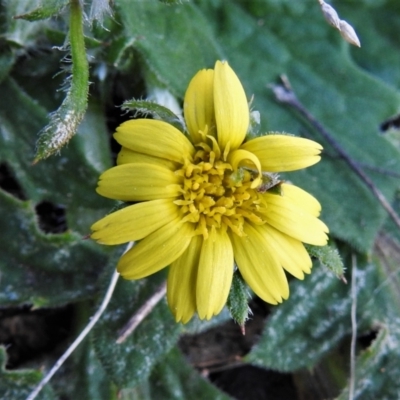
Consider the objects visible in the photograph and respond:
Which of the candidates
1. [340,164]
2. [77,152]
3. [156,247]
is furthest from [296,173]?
[156,247]

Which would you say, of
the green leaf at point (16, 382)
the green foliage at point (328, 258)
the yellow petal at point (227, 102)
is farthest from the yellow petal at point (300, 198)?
the green leaf at point (16, 382)

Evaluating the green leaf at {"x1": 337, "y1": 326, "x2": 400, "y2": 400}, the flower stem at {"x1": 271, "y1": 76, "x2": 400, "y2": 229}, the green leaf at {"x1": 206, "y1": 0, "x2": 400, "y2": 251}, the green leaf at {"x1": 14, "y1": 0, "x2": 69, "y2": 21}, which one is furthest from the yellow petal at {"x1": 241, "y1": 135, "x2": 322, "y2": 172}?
the green leaf at {"x1": 337, "y1": 326, "x2": 400, "y2": 400}

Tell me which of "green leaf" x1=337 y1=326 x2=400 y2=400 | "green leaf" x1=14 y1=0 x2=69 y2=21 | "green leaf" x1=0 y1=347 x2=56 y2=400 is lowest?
"green leaf" x1=337 y1=326 x2=400 y2=400

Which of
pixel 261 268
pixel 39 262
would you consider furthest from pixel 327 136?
pixel 39 262

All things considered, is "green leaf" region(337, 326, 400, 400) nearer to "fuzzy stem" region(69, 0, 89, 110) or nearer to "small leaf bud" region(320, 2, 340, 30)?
"small leaf bud" region(320, 2, 340, 30)

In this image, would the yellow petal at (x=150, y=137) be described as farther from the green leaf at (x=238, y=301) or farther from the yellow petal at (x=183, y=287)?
the green leaf at (x=238, y=301)

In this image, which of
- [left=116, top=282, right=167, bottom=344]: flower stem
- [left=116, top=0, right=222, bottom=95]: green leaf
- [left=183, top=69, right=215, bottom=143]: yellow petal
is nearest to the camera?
[left=183, top=69, right=215, bottom=143]: yellow petal
